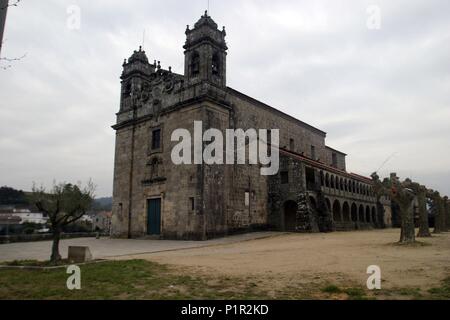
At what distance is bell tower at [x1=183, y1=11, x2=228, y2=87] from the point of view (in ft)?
82.3

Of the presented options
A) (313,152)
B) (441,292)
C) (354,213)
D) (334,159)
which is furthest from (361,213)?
(441,292)

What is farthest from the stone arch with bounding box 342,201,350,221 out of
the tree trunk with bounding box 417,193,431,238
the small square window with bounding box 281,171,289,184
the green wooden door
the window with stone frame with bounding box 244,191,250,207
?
the green wooden door

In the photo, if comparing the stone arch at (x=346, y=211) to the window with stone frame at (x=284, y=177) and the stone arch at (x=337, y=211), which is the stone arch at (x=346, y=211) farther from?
the window with stone frame at (x=284, y=177)

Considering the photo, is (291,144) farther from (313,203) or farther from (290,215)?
(313,203)

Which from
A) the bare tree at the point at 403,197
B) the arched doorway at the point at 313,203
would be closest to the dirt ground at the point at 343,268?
the bare tree at the point at 403,197

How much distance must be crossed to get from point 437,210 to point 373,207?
15804 millimetres

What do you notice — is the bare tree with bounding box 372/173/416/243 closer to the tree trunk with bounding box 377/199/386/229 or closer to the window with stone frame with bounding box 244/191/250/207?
the window with stone frame with bounding box 244/191/250/207

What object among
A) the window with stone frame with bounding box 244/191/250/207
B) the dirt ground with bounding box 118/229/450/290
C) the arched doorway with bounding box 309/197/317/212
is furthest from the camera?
the arched doorway with bounding box 309/197/317/212

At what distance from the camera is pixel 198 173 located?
23250mm

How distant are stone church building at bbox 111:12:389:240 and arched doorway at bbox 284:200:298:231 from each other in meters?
0.09

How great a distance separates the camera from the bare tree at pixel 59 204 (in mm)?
12195

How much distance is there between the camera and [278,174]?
95.0ft

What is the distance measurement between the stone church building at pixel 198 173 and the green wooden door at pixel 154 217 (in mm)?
74

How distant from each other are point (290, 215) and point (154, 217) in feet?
37.1
